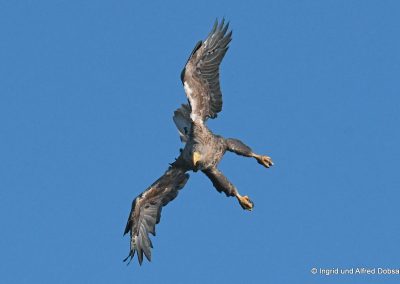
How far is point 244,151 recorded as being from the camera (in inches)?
774

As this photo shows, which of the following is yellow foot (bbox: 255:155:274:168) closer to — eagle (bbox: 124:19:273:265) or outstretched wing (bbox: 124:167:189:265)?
eagle (bbox: 124:19:273:265)

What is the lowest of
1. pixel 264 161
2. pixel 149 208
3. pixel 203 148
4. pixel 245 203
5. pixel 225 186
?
pixel 245 203

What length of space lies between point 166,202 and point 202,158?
178cm

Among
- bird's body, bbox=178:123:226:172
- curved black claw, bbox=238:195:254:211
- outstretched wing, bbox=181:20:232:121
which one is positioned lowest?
curved black claw, bbox=238:195:254:211

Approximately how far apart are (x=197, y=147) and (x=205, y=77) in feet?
5.21

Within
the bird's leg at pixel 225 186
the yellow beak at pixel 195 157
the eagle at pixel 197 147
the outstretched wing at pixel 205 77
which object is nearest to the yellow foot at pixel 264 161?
the eagle at pixel 197 147

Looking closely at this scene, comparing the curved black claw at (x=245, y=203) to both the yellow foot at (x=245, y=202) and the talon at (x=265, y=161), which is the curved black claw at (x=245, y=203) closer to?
the yellow foot at (x=245, y=202)

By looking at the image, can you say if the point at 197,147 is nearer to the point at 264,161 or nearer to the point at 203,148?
the point at 203,148

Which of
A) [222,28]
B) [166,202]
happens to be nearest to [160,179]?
[166,202]

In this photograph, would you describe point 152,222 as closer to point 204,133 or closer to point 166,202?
point 166,202

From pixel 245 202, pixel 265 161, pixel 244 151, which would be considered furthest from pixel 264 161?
pixel 245 202

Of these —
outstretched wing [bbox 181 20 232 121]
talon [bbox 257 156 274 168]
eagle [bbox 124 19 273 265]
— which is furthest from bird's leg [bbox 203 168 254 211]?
outstretched wing [bbox 181 20 232 121]

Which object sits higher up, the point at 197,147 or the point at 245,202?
the point at 197,147

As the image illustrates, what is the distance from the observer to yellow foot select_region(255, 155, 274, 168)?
19828mm
